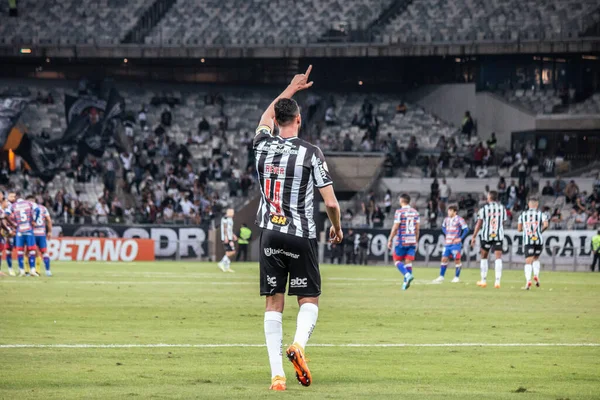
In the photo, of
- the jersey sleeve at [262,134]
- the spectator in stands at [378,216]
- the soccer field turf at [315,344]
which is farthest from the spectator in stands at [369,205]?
the jersey sleeve at [262,134]

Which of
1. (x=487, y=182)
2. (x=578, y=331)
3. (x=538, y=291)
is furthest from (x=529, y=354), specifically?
(x=487, y=182)

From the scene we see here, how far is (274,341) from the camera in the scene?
33.1 feet

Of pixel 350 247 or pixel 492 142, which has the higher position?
pixel 492 142

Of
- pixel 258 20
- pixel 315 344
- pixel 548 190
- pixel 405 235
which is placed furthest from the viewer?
pixel 258 20

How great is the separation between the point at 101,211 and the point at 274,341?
148 feet

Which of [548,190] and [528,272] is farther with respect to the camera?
[548,190]

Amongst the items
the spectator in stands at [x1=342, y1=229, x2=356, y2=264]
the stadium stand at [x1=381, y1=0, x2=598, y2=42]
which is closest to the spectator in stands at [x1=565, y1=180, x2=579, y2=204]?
the spectator in stands at [x1=342, y1=229, x2=356, y2=264]

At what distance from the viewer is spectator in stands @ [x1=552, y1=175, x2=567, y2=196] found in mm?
51844

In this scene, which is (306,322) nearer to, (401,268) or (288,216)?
(288,216)

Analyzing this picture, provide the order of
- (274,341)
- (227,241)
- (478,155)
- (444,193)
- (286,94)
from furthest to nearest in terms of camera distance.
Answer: (478,155), (444,193), (227,241), (286,94), (274,341)

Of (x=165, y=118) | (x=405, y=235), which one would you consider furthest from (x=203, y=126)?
(x=405, y=235)

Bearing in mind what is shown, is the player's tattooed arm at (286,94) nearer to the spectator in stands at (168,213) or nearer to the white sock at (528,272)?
the white sock at (528,272)

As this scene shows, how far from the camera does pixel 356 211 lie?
2157 inches

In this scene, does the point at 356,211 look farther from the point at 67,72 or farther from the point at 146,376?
the point at 146,376
